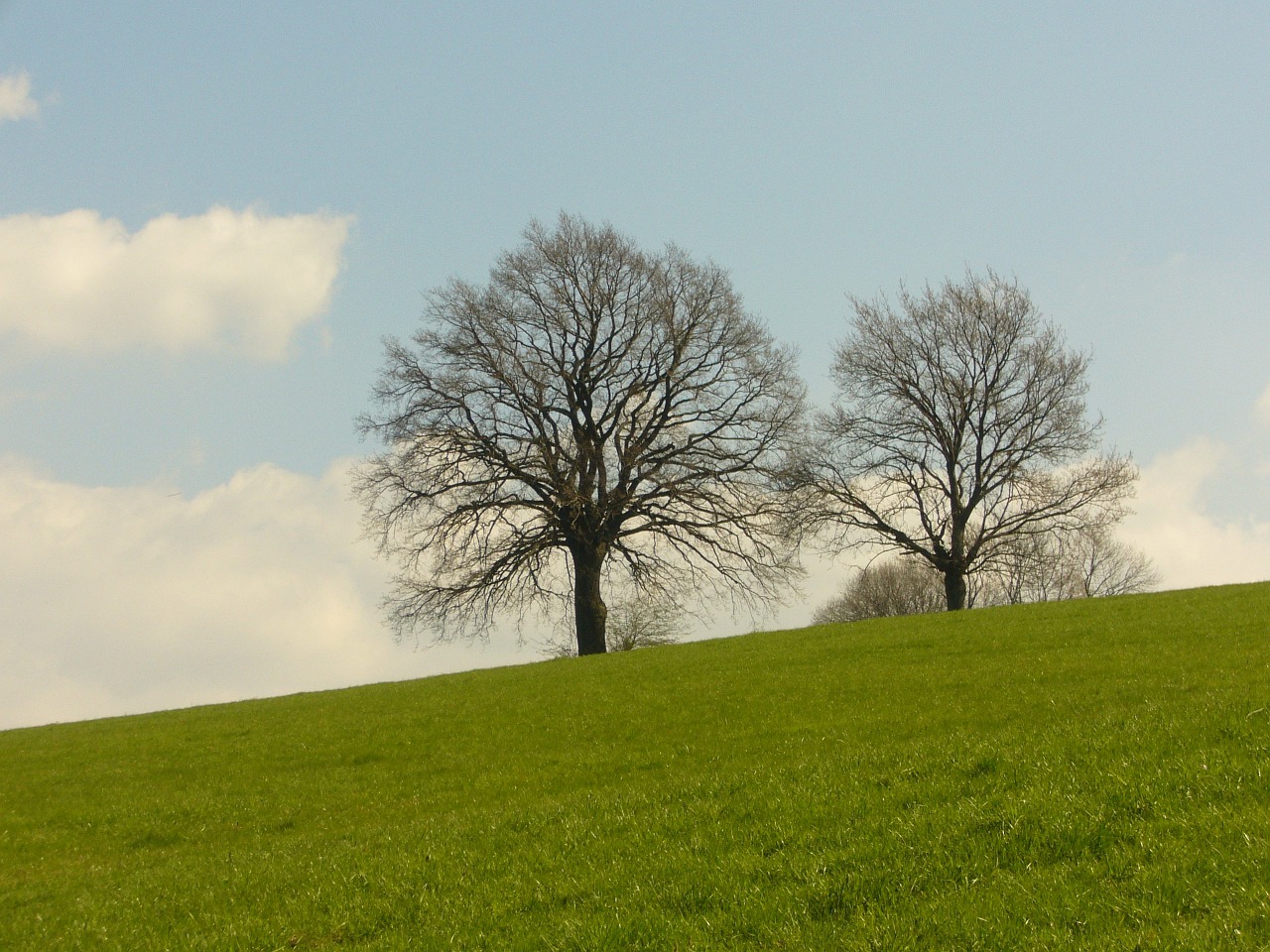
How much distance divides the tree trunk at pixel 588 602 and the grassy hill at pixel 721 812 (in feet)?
41.9

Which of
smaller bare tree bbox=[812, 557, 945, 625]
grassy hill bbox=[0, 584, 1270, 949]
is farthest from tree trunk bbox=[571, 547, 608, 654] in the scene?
smaller bare tree bbox=[812, 557, 945, 625]

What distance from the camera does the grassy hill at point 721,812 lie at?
287 inches

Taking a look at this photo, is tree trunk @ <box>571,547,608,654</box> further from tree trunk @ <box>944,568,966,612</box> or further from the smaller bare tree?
the smaller bare tree

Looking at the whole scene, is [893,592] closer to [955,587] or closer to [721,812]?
[955,587]

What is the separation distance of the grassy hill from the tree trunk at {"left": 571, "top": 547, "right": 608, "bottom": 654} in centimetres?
1278

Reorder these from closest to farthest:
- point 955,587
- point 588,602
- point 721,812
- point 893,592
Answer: point 721,812 → point 588,602 → point 955,587 → point 893,592

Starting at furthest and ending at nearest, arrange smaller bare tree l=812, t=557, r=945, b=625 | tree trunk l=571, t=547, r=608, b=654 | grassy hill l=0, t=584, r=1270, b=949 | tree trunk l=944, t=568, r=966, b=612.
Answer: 1. smaller bare tree l=812, t=557, r=945, b=625
2. tree trunk l=944, t=568, r=966, b=612
3. tree trunk l=571, t=547, r=608, b=654
4. grassy hill l=0, t=584, r=1270, b=949

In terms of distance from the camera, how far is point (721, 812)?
10.3 meters

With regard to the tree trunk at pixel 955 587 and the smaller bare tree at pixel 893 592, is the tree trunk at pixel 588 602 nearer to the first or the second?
the tree trunk at pixel 955 587

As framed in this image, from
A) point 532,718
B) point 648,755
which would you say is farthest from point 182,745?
point 648,755

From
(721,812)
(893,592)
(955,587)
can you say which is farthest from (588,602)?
(893,592)

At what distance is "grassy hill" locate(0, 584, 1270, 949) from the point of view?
7277 mm

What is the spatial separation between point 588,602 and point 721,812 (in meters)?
Answer: 26.8

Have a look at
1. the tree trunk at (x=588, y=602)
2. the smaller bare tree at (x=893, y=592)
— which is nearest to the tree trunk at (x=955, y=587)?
the tree trunk at (x=588, y=602)
